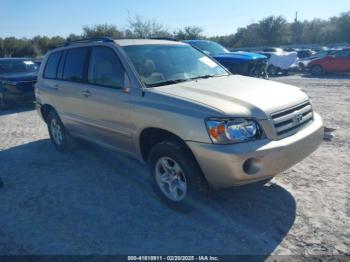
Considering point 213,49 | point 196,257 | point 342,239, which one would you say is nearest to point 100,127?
point 196,257

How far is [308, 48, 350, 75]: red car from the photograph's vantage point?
19391mm

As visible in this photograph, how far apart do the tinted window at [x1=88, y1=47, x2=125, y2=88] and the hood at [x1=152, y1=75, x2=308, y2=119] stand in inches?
25.7

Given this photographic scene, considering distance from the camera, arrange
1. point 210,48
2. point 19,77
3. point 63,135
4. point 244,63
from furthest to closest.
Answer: point 210,48 → point 19,77 → point 244,63 → point 63,135

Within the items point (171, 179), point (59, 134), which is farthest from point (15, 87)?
point (171, 179)

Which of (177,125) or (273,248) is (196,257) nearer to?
(273,248)

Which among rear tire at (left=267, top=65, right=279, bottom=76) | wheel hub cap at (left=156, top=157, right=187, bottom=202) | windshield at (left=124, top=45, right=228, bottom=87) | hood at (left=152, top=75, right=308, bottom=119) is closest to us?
hood at (left=152, top=75, right=308, bottom=119)

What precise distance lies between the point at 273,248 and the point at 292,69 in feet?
68.5

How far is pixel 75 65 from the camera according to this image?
526 cm

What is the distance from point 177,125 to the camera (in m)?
3.48

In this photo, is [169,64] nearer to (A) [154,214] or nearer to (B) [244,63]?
(A) [154,214]

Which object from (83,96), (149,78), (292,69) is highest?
(149,78)

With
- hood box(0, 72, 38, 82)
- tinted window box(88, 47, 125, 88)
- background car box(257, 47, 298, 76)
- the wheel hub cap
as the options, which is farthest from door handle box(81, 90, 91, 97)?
background car box(257, 47, 298, 76)

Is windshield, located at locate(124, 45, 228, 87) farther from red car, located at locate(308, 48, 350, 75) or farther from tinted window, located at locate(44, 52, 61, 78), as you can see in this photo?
red car, located at locate(308, 48, 350, 75)

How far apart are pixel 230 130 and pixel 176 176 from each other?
0.93 meters
